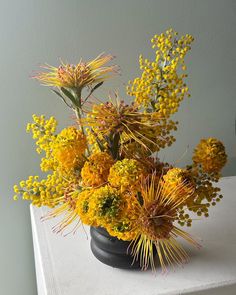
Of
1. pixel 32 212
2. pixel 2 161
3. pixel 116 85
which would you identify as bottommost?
pixel 32 212

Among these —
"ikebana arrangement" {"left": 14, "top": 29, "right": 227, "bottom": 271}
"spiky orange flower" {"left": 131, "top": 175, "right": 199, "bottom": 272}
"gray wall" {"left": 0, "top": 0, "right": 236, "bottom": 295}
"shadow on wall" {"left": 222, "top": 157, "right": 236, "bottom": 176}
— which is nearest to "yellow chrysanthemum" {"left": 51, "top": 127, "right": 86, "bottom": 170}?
"ikebana arrangement" {"left": 14, "top": 29, "right": 227, "bottom": 271}

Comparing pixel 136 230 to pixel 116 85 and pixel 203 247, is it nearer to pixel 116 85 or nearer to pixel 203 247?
pixel 203 247

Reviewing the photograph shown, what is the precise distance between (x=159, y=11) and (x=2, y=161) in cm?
55

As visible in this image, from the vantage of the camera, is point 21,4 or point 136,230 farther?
point 21,4

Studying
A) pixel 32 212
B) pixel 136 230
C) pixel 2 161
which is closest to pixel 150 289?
pixel 136 230

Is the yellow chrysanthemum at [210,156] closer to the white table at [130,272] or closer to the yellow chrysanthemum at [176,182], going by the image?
the yellow chrysanthemum at [176,182]

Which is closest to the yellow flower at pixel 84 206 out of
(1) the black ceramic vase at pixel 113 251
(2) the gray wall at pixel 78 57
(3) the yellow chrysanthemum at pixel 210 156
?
(1) the black ceramic vase at pixel 113 251

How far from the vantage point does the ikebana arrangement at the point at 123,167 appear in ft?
2.38

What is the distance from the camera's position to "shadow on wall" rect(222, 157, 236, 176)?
4.41 ft

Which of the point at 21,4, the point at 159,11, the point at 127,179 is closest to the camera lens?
the point at 127,179

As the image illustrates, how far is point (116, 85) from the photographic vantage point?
116 centimetres

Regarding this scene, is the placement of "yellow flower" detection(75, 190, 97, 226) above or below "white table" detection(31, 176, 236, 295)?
above

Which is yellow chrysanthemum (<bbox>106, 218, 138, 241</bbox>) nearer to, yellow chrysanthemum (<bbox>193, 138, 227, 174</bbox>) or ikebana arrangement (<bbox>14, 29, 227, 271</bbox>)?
ikebana arrangement (<bbox>14, 29, 227, 271</bbox>)

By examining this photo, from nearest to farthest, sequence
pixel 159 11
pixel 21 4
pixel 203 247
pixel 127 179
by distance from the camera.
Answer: pixel 127 179, pixel 203 247, pixel 21 4, pixel 159 11
